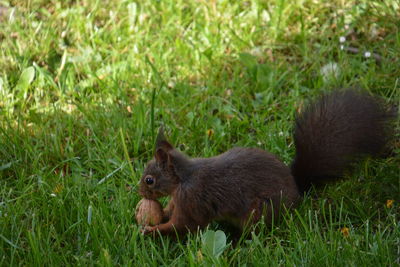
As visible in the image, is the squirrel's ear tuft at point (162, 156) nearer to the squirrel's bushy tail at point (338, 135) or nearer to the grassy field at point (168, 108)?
the grassy field at point (168, 108)

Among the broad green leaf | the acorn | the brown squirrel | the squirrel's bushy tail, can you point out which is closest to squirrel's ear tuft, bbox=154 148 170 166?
the brown squirrel

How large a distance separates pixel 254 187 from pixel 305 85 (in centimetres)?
136

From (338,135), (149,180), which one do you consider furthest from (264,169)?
(149,180)

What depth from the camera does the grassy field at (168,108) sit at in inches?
112

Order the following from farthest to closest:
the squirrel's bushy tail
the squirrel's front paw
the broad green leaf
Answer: the squirrel's bushy tail → the squirrel's front paw → the broad green leaf

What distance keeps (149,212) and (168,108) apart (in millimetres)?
1076

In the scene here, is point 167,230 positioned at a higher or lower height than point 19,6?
lower

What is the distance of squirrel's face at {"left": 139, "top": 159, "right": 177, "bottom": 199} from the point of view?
3.03m

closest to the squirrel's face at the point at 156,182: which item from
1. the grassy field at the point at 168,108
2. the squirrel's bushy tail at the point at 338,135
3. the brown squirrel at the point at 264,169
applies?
the brown squirrel at the point at 264,169

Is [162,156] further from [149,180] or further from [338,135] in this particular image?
[338,135]

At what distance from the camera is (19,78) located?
4.24 metres

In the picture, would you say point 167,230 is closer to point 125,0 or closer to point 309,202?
point 309,202

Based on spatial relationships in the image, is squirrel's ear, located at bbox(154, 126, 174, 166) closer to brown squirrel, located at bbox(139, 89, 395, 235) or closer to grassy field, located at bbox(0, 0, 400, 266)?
brown squirrel, located at bbox(139, 89, 395, 235)

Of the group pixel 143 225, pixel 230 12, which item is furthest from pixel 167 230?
pixel 230 12
